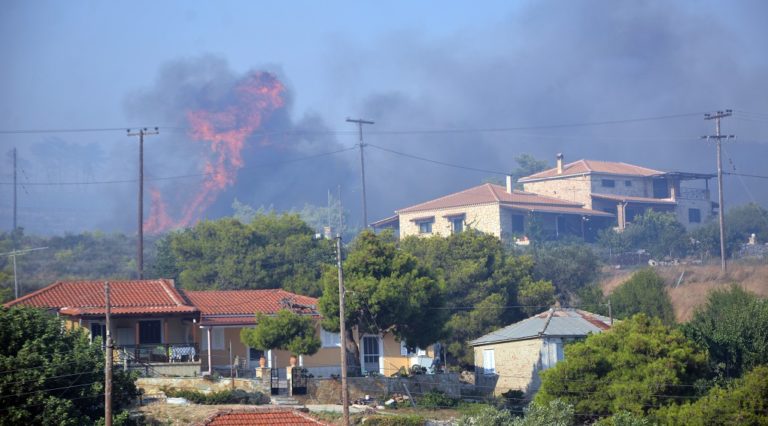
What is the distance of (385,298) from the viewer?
53.8m

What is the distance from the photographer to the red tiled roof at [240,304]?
56.0 meters

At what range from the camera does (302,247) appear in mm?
75625

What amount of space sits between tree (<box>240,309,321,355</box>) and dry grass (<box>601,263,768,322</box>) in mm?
31103

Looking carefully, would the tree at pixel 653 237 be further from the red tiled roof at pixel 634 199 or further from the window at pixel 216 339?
the window at pixel 216 339

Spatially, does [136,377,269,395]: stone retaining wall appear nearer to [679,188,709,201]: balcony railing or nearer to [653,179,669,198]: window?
[653,179,669,198]: window

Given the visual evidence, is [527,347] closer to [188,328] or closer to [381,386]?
[381,386]

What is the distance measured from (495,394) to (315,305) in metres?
9.75

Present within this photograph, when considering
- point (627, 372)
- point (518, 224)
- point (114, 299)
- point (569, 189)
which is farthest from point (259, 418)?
point (569, 189)

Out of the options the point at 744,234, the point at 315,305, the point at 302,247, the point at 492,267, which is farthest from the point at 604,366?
the point at 744,234

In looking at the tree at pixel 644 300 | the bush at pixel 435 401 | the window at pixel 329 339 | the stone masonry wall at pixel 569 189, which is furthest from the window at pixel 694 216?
the bush at pixel 435 401

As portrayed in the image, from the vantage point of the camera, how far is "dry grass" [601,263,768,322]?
259ft

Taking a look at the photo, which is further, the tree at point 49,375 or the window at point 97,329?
the window at point 97,329

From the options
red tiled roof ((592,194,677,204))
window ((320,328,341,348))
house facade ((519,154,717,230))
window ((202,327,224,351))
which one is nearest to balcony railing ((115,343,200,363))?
window ((202,327,224,351))

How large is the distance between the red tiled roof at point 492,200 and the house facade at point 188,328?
41161 millimetres
